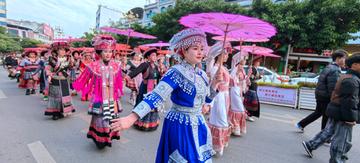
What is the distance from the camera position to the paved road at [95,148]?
3.40 m

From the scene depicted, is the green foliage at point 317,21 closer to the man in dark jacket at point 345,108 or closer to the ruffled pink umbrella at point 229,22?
the man in dark jacket at point 345,108

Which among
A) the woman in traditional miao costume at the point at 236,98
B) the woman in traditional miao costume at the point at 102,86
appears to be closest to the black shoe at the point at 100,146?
the woman in traditional miao costume at the point at 102,86

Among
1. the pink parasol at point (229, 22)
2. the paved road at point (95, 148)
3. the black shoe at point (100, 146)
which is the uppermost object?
the pink parasol at point (229, 22)

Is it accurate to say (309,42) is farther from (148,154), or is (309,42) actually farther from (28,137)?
(28,137)

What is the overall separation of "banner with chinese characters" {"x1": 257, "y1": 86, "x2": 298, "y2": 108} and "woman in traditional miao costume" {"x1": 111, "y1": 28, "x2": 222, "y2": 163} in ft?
24.1

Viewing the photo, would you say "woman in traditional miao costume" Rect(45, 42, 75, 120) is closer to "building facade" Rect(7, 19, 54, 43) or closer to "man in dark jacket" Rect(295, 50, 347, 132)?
"man in dark jacket" Rect(295, 50, 347, 132)

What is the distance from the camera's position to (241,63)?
4676mm

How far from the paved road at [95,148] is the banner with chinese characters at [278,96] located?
2.59 m

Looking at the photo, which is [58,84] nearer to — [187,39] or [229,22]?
[187,39]

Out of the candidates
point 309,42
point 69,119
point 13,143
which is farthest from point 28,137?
point 309,42

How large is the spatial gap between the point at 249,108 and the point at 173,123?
Answer: 4.39m

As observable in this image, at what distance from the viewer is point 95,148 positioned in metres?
3.69

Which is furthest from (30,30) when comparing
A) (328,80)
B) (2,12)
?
(328,80)

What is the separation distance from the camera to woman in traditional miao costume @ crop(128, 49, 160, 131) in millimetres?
4668
